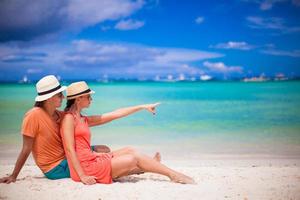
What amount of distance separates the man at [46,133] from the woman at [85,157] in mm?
139

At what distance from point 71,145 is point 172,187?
0.92m

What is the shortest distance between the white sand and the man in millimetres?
130

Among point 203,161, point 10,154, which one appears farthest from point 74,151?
point 10,154

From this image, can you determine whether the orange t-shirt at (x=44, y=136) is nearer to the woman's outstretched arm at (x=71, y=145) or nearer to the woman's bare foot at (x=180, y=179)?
the woman's outstretched arm at (x=71, y=145)

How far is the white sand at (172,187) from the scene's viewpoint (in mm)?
3520

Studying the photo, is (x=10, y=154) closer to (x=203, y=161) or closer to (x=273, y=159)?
(x=203, y=161)

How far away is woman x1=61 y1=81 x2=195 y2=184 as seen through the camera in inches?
144

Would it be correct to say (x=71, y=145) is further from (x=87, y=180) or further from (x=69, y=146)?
(x=87, y=180)

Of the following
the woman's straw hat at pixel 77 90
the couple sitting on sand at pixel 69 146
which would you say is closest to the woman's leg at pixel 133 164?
the couple sitting on sand at pixel 69 146

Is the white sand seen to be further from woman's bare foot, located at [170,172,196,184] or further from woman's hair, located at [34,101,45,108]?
woman's hair, located at [34,101,45,108]

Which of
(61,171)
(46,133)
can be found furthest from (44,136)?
(61,171)

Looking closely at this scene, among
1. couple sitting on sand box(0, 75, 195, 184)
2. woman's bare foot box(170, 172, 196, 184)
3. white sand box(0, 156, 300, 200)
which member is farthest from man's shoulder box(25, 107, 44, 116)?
woman's bare foot box(170, 172, 196, 184)

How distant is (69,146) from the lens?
3.64 m

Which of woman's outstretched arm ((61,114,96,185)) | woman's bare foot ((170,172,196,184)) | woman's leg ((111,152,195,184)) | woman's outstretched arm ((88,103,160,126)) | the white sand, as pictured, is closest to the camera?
the white sand
